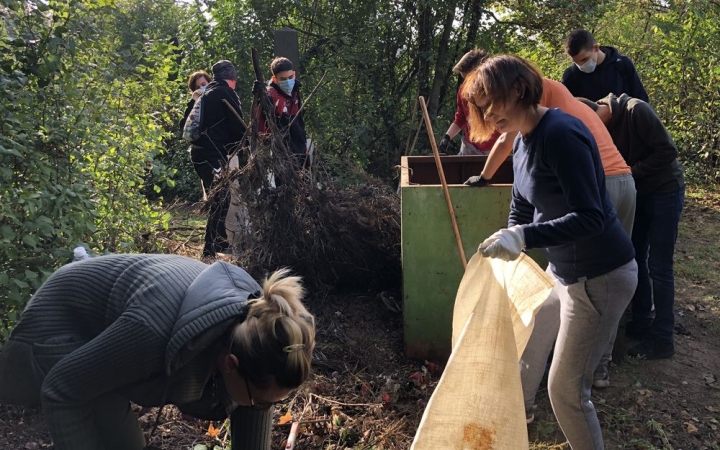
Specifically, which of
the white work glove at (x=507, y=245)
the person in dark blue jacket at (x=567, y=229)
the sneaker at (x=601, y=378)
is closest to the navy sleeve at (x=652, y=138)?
the sneaker at (x=601, y=378)

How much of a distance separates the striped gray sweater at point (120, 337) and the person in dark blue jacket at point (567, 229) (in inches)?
41.4

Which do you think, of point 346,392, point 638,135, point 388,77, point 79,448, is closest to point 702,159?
point 388,77

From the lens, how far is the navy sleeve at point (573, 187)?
7.11 ft

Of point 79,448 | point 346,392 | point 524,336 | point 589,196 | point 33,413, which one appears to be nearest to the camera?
point 79,448

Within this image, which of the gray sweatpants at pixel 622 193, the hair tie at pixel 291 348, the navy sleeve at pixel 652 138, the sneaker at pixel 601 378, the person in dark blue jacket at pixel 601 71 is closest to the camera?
the hair tie at pixel 291 348

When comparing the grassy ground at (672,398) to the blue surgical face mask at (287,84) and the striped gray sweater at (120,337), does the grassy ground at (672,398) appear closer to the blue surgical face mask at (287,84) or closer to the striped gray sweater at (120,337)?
the striped gray sweater at (120,337)

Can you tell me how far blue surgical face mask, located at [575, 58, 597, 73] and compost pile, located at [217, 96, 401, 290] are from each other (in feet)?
5.50

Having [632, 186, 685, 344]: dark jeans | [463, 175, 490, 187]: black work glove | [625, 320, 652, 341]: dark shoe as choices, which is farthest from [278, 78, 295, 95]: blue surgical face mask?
[625, 320, 652, 341]: dark shoe

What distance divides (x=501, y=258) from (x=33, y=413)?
8.06 ft

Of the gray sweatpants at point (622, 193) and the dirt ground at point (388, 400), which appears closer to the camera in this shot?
the dirt ground at point (388, 400)

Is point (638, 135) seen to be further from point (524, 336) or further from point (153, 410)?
point (153, 410)

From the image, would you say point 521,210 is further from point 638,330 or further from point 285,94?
point 285,94

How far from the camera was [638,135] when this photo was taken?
3844mm

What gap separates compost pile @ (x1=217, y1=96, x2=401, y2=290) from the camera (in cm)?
453
